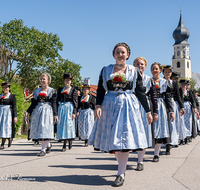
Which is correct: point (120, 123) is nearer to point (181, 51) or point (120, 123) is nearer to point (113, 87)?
point (113, 87)

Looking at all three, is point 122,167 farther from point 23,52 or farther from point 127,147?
point 23,52

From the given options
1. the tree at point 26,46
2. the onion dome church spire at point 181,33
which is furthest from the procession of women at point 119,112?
the onion dome church spire at point 181,33

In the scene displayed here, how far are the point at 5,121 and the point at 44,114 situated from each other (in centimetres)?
216

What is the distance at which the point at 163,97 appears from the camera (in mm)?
7348

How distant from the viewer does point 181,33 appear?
402 ft

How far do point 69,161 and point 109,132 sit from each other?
268 centimetres

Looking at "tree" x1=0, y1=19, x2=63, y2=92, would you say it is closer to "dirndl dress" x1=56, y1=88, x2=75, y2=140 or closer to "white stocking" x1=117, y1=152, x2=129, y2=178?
"dirndl dress" x1=56, y1=88, x2=75, y2=140

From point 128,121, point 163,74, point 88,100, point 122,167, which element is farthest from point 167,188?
point 88,100

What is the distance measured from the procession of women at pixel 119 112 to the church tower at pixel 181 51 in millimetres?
116555

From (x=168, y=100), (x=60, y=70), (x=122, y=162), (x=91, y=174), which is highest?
(x=60, y=70)

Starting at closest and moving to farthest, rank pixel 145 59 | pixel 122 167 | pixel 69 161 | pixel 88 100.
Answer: pixel 122 167 → pixel 145 59 → pixel 69 161 → pixel 88 100

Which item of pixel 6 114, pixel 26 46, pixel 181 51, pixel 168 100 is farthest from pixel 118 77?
pixel 181 51

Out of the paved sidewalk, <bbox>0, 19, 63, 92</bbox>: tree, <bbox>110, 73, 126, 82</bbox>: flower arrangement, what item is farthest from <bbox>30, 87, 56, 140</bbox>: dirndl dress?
<bbox>0, 19, 63, 92</bbox>: tree

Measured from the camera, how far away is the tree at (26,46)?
88.5ft
